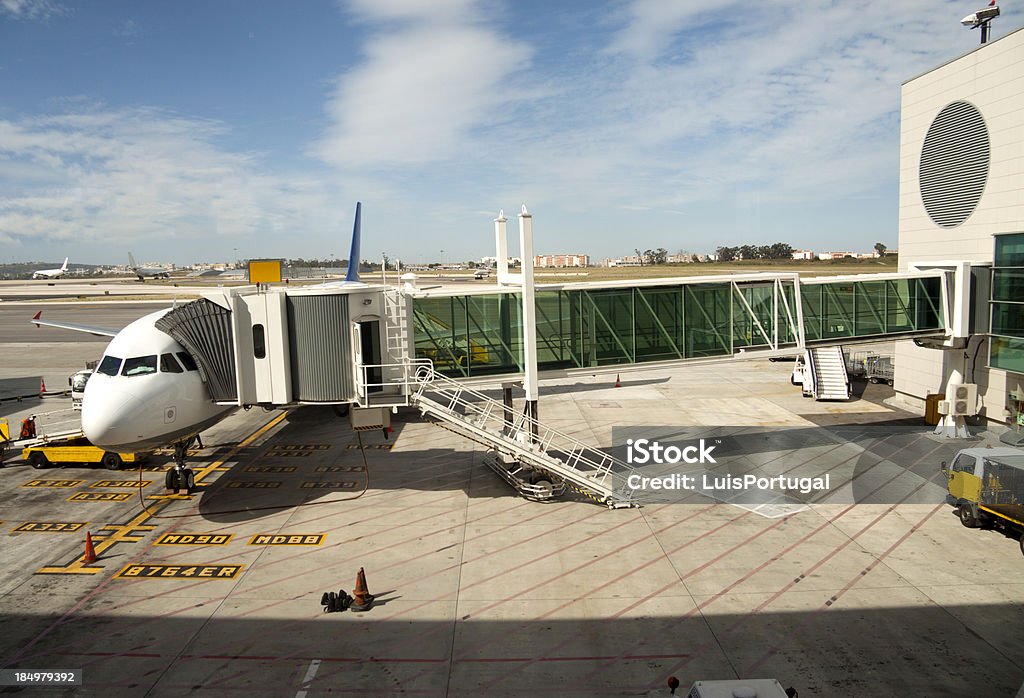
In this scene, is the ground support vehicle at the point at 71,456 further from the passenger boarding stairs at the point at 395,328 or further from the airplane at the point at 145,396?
the passenger boarding stairs at the point at 395,328

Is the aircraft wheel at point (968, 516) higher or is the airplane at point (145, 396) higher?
the airplane at point (145, 396)

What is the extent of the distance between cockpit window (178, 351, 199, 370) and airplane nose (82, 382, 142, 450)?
2.10 metres

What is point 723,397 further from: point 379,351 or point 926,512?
point 379,351

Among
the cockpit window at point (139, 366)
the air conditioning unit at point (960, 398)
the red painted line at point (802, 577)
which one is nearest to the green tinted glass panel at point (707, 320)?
the red painted line at point (802, 577)

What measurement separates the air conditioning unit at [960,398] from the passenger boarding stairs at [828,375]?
7679mm

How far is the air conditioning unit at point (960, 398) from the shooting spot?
3005 cm

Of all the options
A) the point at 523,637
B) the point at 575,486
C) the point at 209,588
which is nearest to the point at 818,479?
the point at 575,486

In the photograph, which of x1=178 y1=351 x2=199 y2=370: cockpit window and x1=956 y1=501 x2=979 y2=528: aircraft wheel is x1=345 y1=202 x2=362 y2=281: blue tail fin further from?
x1=956 y1=501 x2=979 y2=528: aircraft wheel

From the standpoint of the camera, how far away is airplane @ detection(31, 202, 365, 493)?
20.2 meters

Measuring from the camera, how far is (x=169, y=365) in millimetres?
21609

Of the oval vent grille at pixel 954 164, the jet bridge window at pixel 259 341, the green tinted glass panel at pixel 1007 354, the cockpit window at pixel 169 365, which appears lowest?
the green tinted glass panel at pixel 1007 354

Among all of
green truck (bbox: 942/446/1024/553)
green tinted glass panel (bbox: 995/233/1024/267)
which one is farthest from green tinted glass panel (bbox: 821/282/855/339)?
green truck (bbox: 942/446/1024/553)

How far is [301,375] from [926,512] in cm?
2039

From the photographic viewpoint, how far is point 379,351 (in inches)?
906
